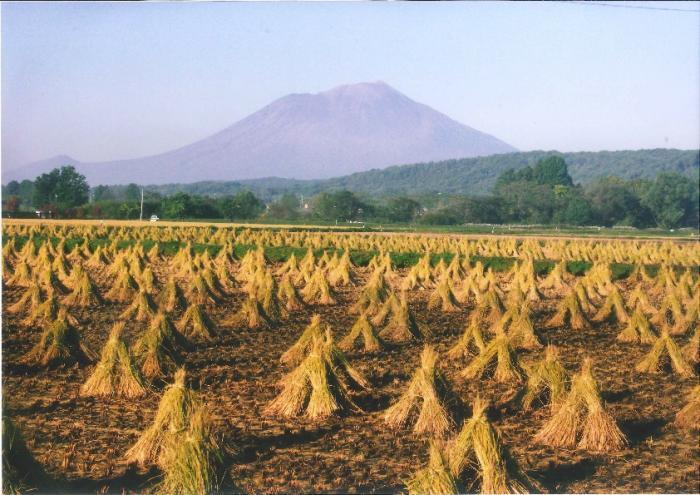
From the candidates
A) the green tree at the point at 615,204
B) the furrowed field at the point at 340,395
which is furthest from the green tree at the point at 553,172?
the furrowed field at the point at 340,395

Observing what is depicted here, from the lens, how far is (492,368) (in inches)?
462

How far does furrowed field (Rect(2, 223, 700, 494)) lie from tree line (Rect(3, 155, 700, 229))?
27.8 m

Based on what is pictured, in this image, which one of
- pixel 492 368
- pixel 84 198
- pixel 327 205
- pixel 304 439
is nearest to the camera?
pixel 304 439

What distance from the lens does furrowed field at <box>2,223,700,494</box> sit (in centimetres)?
692

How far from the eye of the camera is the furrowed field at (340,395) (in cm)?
692

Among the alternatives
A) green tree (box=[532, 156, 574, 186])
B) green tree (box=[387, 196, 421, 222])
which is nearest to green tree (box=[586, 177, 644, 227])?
green tree (box=[387, 196, 421, 222])

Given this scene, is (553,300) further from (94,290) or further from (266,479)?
(266,479)

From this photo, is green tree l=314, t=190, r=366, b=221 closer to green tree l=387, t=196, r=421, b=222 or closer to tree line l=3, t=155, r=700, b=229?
tree line l=3, t=155, r=700, b=229

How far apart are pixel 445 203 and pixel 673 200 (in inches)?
1747

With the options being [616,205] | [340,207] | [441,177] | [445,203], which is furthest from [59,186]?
[441,177]

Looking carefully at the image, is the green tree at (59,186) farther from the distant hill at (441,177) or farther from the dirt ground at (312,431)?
the distant hill at (441,177)

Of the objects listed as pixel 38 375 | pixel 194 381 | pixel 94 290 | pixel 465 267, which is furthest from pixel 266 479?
pixel 465 267

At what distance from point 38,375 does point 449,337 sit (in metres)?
7.33

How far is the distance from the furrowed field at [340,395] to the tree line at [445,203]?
91.1 feet
